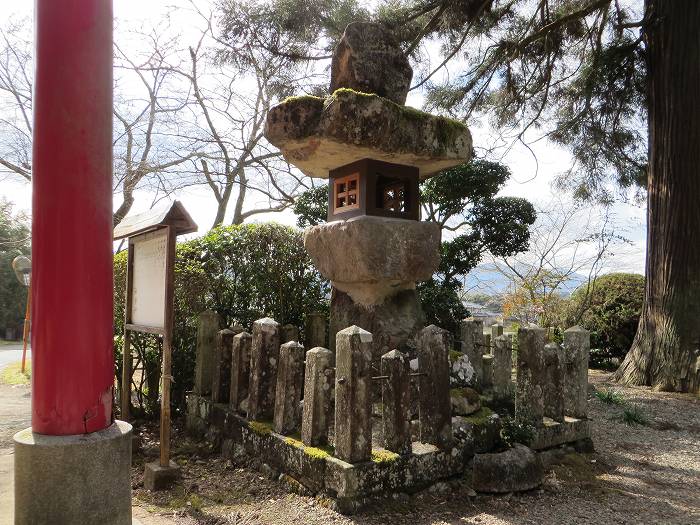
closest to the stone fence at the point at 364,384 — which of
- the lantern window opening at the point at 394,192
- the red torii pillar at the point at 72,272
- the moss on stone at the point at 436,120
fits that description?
the red torii pillar at the point at 72,272

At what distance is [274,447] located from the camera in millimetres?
3301

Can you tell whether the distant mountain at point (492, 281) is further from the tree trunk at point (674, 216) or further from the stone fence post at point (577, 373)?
the stone fence post at point (577, 373)

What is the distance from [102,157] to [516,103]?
24.5 feet

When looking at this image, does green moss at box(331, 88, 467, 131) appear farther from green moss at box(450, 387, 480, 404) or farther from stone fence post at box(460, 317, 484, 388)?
green moss at box(450, 387, 480, 404)

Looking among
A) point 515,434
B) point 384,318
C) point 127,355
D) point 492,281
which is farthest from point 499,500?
point 492,281

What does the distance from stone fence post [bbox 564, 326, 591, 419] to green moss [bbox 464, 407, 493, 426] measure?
0.77 metres

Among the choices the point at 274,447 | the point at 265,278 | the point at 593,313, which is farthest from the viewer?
the point at 593,313

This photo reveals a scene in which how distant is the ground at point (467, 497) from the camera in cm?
279

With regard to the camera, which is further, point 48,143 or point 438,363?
point 438,363

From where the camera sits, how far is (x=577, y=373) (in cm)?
392

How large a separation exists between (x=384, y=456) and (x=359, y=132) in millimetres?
2234

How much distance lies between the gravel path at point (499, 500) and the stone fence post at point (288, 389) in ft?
1.17

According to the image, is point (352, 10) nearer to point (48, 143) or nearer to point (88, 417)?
point (48, 143)

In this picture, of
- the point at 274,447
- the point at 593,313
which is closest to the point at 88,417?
the point at 274,447
